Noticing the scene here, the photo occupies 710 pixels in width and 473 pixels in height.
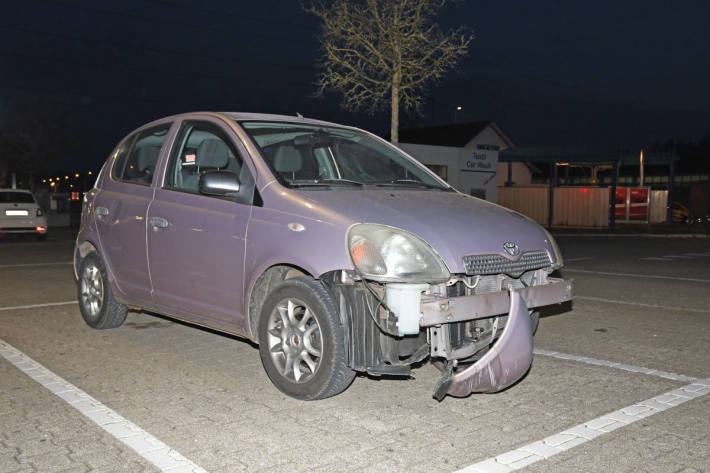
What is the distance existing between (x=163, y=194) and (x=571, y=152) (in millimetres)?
33617

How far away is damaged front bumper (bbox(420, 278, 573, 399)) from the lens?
412 centimetres

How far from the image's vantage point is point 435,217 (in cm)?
455

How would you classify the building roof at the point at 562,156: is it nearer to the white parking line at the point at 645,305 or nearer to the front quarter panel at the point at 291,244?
the white parking line at the point at 645,305

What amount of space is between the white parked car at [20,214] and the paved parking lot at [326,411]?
47.8ft

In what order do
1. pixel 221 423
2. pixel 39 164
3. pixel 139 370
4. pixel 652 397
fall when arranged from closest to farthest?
pixel 221 423 < pixel 652 397 < pixel 139 370 < pixel 39 164

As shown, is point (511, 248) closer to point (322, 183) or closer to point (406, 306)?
point (406, 306)

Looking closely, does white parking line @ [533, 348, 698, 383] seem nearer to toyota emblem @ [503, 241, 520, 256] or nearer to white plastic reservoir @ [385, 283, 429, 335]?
toyota emblem @ [503, 241, 520, 256]

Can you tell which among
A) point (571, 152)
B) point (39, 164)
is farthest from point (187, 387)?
point (39, 164)

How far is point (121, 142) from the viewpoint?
6.82 meters

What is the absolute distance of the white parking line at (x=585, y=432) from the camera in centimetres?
360

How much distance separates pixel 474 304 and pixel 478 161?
98.1 feet

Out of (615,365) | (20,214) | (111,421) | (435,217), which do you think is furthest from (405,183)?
(20,214)

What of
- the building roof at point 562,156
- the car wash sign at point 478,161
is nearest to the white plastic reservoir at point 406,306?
the car wash sign at point 478,161

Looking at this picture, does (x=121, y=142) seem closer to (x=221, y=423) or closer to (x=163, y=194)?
(x=163, y=194)
